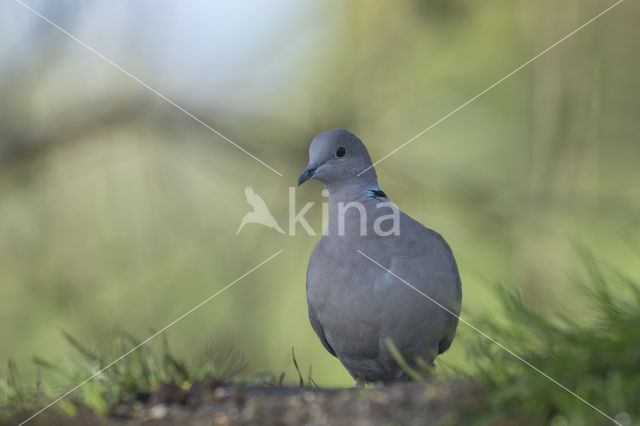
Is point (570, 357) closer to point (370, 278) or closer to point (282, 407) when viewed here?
point (282, 407)

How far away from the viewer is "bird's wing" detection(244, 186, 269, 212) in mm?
5344

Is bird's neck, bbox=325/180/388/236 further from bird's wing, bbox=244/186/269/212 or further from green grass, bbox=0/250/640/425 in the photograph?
bird's wing, bbox=244/186/269/212

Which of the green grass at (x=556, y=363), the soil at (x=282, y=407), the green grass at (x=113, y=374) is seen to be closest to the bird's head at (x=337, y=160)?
the green grass at (x=113, y=374)

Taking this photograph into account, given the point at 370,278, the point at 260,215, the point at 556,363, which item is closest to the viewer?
the point at 556,363

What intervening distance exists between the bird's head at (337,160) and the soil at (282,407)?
137 centimetres

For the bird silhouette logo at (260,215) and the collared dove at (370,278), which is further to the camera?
the bird silhouette logo at (260,215)

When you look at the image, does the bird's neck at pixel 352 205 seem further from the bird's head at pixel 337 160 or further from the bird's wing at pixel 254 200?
the bird's wing at pixel 254 200

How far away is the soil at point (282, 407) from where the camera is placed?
2021mm

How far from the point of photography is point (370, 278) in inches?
137

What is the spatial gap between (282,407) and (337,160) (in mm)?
1729

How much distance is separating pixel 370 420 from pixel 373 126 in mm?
3534

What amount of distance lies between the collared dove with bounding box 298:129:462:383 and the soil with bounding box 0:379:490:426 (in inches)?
36.6

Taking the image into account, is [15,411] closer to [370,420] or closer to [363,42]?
[370,420]

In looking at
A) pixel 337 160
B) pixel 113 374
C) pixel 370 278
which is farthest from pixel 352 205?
pixel 113 374
